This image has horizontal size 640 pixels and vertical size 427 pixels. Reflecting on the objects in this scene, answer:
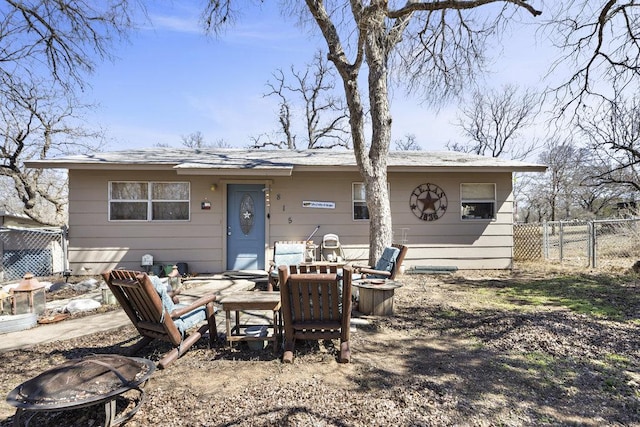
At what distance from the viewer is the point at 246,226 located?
8.23 meters

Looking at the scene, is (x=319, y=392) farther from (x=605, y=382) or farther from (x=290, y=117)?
(x=290, y=117)

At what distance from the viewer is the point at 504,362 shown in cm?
334

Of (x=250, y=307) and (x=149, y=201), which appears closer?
(x=250, y=307)

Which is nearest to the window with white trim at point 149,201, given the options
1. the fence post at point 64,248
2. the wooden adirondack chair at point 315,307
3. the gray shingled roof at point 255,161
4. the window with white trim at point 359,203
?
the gray shingled roof at point 255,161

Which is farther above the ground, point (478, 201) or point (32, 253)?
point (478, 201)

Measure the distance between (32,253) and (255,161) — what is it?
16.8 feet

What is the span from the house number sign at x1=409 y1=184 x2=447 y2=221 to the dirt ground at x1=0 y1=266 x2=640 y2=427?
3755 millimetres

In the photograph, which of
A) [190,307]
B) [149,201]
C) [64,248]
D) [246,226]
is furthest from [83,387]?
[64,248]

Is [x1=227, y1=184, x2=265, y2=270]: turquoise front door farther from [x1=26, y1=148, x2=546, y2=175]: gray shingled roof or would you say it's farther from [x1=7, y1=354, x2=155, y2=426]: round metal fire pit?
[x1=7, y1=354, x2=155, y2=426]: round metal fire pit

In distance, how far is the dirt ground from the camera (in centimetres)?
245

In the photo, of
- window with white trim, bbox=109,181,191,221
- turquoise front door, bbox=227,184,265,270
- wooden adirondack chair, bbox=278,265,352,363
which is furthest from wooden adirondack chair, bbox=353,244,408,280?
window with white trim, bbox=109,181,191,221

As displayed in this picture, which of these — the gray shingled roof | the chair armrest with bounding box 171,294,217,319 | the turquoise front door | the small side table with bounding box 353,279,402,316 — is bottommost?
the small side table with bounding box 353,279,402,316

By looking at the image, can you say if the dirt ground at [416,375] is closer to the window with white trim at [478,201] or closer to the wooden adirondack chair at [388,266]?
the wooden adirondack chair at [388,266]

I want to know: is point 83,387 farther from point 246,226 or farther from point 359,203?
point 359,203
